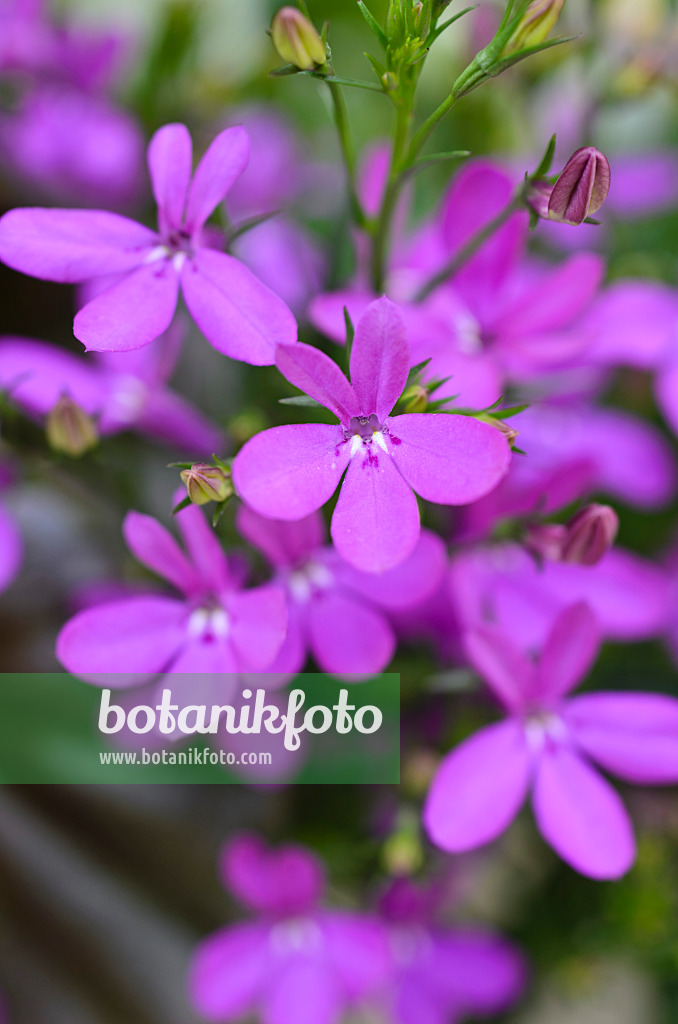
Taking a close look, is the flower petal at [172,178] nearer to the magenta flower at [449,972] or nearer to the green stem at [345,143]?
the green stem at [345,143]

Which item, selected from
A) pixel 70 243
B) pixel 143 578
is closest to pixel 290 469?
pixel 70 243

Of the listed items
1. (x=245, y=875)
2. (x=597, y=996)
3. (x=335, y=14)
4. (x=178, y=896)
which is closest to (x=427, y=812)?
(x=245, y=875)

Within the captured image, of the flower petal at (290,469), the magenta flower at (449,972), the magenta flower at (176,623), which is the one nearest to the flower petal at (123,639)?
the magenta flower at (176,623)

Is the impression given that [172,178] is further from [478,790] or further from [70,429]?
[478,790]

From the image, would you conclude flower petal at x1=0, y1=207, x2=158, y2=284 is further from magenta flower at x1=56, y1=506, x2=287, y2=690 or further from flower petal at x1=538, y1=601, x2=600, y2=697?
flower petal at x1=538, y1=601, x2=600, y2=697

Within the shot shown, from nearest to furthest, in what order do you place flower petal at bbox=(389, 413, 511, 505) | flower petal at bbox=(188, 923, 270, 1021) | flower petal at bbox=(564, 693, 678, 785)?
flower petal at bbox=(389, 413, 511, 505), flower petal at bbox=(564, 693, 678, 785), flower petal at bbox=(188, 923, 270, 1021)

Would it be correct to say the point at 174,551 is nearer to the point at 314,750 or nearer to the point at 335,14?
the point at 314,750

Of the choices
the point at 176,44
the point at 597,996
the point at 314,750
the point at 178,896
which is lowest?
the point at 597,996
